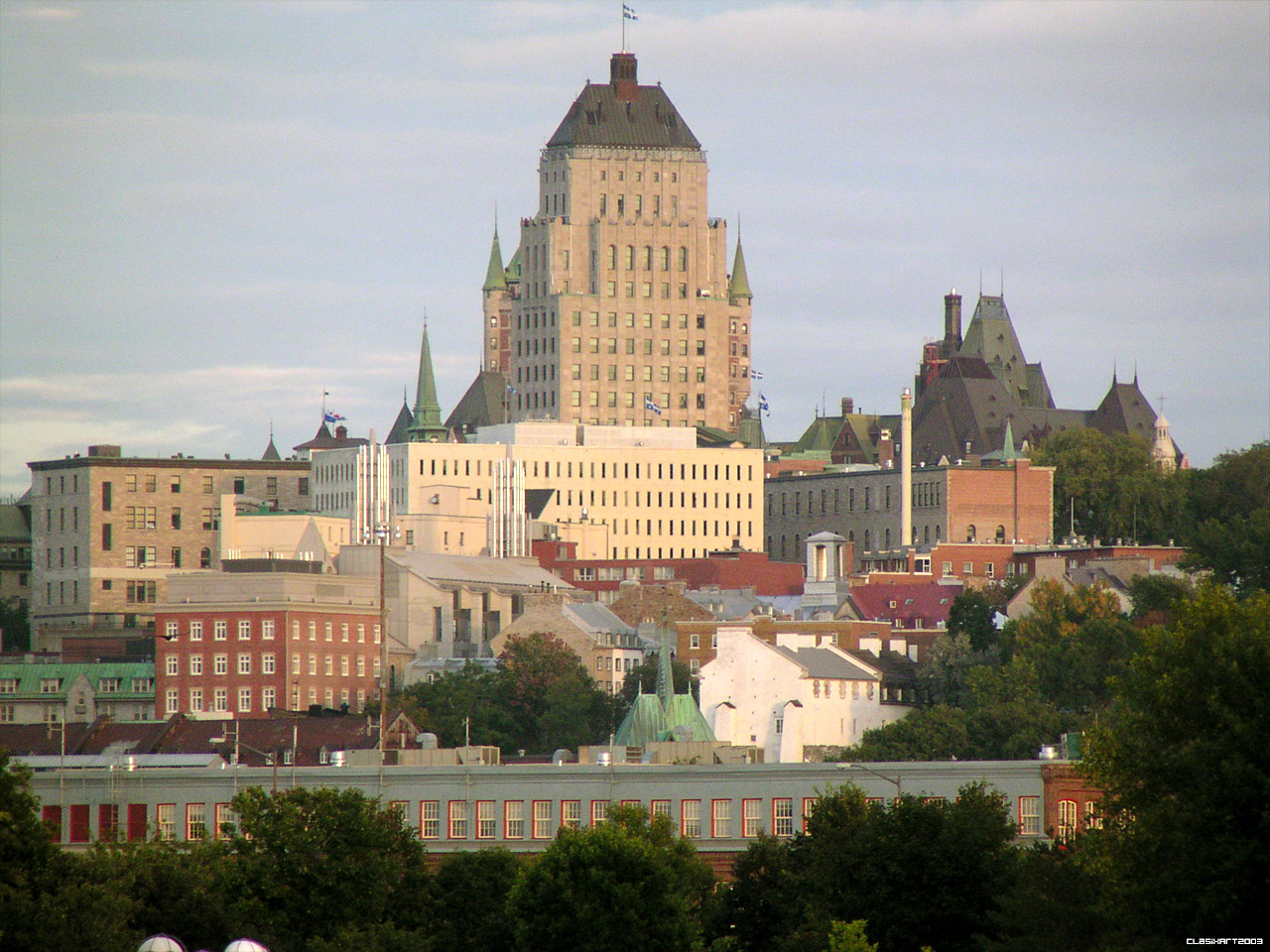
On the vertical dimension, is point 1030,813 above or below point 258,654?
below

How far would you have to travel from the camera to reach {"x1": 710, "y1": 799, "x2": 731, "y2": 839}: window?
375 feet

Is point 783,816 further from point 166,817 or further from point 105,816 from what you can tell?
point 105,816

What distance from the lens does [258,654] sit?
19400 cm

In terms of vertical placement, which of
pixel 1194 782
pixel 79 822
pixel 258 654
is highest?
pixel 1194 782

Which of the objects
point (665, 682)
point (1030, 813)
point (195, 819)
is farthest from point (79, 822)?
point (665, 682)

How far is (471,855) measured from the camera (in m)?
102

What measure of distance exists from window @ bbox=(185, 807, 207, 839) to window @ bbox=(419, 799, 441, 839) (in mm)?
7755

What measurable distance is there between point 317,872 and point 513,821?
20.3m

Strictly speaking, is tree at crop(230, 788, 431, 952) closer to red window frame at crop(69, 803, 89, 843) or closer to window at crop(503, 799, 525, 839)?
window at crop(503, 799, 525, 839)

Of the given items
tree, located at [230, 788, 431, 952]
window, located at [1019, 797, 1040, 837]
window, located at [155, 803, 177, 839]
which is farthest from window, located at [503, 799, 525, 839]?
window, located at [1019, 797, 1040, 837]

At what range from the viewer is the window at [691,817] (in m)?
114

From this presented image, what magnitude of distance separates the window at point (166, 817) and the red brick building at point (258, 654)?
71583 mm

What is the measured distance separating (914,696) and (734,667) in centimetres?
1483

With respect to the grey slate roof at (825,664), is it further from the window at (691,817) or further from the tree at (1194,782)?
the tree at (1194,782)
